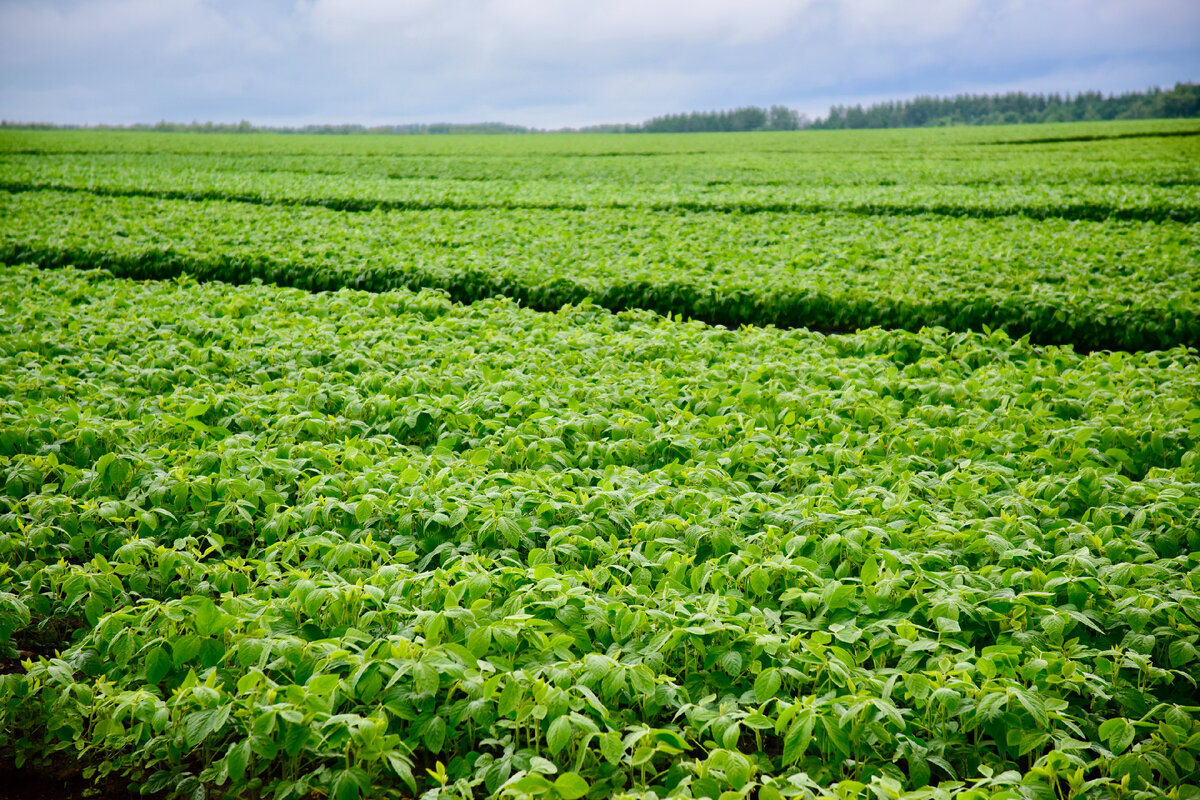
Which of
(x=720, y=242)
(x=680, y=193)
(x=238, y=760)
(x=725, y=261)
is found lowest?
(x=238, y=760)

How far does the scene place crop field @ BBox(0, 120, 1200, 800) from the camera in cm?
253

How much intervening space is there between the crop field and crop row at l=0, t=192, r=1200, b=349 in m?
0.22

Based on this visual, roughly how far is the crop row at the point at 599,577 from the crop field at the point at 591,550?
21mm

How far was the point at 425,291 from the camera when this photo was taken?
30.3 ft

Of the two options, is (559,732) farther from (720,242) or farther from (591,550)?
(720,242)

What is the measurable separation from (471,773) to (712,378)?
13.4 feet

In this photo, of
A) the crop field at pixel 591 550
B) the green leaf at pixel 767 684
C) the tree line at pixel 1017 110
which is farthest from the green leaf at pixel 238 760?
the tree line at pixel 1017 110

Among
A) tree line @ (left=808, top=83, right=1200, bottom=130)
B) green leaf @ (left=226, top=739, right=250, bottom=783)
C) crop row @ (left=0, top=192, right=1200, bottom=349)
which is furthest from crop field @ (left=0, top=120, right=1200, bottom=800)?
tree line @ (left=808, top=83, right=1200, bottom=130)

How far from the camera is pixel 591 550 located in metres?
3.63

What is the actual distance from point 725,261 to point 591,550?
27.2 ft

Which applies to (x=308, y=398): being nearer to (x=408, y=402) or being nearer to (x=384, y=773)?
(x=408, y=402)

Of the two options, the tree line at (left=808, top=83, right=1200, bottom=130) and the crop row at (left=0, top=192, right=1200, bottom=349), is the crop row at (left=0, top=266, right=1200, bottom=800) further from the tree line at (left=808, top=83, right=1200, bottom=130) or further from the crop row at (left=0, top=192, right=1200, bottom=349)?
the tree line at (left=808, top=83, right=1200, bottom=130)

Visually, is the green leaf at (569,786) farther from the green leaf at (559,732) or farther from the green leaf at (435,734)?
the green leaf at (435,734)

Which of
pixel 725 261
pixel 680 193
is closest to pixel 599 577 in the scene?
pixel 725 261
